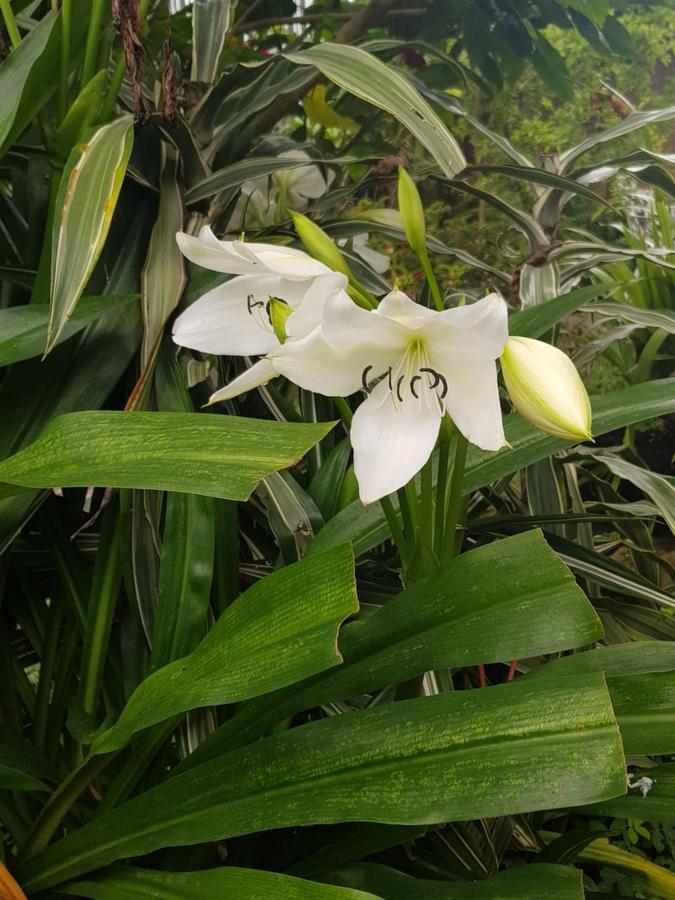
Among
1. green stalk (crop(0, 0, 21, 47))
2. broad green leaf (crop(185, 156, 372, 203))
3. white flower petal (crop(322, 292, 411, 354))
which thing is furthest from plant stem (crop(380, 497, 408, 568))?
green stalk (crop(0, 0, 21, 47))

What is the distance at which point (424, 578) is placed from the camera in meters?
0.48

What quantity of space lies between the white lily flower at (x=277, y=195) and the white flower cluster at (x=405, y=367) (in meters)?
0.60

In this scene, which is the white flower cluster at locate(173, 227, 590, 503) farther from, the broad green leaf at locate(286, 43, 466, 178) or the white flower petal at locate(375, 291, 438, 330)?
the broad green leaf at locate(286, 43, 466, 178)

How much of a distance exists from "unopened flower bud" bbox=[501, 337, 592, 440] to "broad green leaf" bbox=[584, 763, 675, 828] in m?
0.24

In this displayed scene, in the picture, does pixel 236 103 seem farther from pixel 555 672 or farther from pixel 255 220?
pixel 555 672

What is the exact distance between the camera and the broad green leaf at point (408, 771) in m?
0.36

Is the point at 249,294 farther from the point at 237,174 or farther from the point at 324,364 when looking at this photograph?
the point at 237,174

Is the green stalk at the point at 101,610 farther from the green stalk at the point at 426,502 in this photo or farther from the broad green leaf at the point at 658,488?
the broad green leaf at the point at 658,488

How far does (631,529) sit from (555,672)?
604 mm

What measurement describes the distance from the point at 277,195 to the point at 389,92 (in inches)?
17.1

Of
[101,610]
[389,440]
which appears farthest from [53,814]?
[389,440]

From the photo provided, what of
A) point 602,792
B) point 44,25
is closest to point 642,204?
point 44,25

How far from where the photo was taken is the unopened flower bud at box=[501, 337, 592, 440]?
0.41 m

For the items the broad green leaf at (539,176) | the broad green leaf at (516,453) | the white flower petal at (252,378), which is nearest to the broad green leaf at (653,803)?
the broad green leaf at (516,453)
